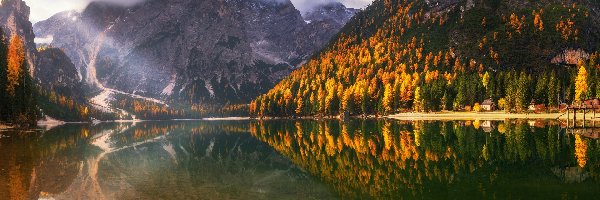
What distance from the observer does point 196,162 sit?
50.1 m

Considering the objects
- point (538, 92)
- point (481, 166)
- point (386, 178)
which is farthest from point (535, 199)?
point (538, 92)

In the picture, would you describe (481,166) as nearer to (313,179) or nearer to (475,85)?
(313,179)

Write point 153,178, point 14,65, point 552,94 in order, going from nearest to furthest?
1. point 153,178
2. point 14,65
3. point 552,94

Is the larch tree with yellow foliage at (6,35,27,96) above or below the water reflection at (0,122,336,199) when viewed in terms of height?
above

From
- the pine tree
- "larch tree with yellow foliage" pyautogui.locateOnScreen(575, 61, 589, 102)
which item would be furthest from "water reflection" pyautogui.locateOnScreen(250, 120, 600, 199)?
the pine tree

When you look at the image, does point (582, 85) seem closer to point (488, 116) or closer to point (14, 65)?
point (488, 116)

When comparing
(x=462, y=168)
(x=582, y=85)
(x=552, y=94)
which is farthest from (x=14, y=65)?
(x=582, y=85)

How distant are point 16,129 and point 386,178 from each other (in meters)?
122

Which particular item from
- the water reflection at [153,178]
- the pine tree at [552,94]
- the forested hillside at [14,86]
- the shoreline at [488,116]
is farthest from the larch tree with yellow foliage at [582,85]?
the forested hillside at [14,86]

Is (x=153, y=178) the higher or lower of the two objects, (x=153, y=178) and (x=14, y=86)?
the lower

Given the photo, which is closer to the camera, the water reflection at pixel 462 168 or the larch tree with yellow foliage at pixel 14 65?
the water reflection at pixel 462 168

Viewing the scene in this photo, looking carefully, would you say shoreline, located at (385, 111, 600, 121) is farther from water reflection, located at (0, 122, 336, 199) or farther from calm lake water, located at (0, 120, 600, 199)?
water reflection, located at (0, 122, 336, 199)

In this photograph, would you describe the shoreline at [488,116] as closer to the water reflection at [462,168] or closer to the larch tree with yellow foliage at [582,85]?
the larch tree with yellow foliage at [582,85]

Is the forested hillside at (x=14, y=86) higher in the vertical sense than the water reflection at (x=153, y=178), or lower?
higher
